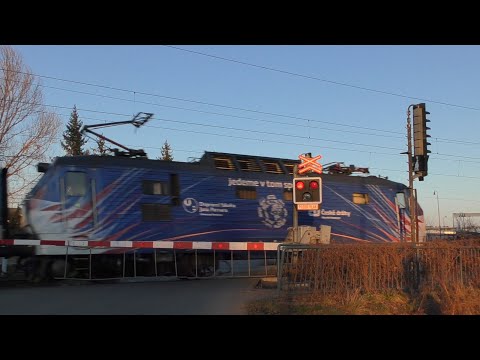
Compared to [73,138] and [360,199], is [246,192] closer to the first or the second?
[360,199]

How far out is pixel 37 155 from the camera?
31000mm

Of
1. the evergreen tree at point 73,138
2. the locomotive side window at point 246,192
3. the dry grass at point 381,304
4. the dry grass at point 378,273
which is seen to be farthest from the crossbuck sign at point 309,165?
the evergreen tree at point 73,138

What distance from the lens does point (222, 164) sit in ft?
60.7

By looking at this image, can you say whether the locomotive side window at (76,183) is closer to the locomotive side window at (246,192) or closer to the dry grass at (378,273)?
the locomotive side window at (246,192)

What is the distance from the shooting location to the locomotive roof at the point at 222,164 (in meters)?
15.8

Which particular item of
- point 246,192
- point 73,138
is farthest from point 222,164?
point 73,138

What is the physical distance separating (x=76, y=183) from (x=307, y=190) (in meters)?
7.26

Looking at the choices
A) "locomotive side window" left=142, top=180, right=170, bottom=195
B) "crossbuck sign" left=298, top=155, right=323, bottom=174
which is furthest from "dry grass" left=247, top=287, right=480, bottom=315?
"locomotive side window" left=142, top=180, right=170, bottom=195

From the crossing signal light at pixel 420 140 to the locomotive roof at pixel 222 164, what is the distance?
4.90 meters

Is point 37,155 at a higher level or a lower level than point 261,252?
higher

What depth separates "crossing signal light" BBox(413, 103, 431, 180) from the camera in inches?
625
